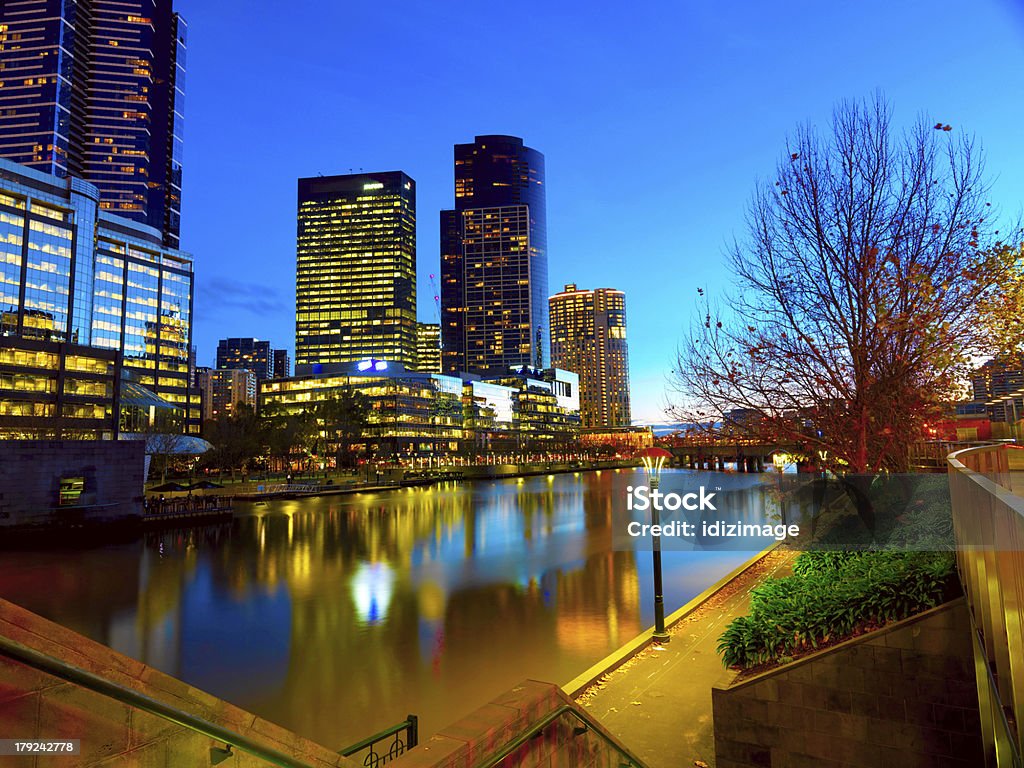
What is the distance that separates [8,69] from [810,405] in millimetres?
239023

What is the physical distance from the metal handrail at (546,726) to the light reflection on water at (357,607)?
806cm

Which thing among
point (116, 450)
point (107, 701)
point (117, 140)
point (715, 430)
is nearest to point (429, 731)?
point (715, 430)

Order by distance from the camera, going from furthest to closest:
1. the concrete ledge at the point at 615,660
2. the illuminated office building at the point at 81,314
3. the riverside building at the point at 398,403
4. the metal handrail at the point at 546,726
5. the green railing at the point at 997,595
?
the riverside building at the point at 398,403 → the illuminated office building at the point at 81,314 → the concrete ledge at the point at 615,660 → the metal handrail at the point at 546,726 → the green railing at the point at 997,595

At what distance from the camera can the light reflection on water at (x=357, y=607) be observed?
54.5ft

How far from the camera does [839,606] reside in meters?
9.78

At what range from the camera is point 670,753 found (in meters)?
9.80

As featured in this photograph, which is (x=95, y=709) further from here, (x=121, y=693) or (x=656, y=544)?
(x=656, y=544)

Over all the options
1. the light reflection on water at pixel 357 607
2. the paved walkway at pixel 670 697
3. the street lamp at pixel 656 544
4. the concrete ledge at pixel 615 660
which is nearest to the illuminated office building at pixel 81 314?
the light reflection on water at pixel 357 607

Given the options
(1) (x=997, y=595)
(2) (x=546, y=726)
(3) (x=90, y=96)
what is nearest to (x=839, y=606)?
(1) (x=997, y=595)

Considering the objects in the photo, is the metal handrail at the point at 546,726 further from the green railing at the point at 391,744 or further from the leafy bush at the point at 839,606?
the leafy bush at the point at 839,606

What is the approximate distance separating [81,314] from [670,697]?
476ft

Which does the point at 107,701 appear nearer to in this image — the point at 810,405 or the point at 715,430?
the point at 715,430

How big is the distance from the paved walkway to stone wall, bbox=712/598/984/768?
734mm

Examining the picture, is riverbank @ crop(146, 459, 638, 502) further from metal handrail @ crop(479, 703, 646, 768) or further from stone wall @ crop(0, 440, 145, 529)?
metal handrail @ crop(479, 703, 646, 768)
